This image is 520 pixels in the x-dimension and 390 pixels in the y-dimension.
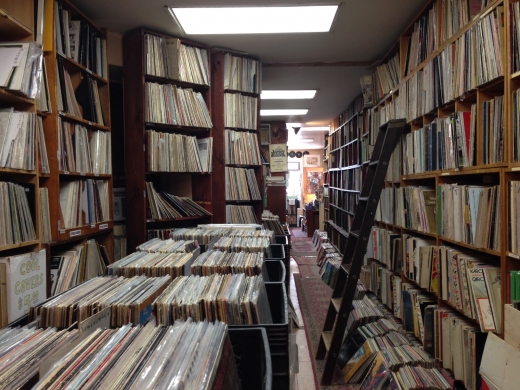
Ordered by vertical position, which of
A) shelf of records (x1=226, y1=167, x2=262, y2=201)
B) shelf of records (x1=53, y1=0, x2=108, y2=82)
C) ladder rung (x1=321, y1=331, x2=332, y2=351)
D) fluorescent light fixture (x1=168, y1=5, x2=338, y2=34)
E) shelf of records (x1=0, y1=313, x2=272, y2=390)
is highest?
fluorescent light fixture (x1=168, y1=5, x2=338, y2=34)

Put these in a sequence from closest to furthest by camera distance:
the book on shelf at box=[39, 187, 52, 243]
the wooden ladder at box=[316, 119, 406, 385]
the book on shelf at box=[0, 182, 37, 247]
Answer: the book on shelf at box=[0, 182, 37, 247] < the book on shelf at box=[39, 187, 52, 243] < the wooden ladder at box=[316, 119, 406, 385]

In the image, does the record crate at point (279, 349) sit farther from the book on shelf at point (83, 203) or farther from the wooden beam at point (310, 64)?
the wooden beam at point (310, 64)

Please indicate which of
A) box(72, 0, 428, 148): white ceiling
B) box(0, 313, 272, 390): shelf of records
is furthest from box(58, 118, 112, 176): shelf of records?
box(0, 313, 272, 390): shelf of records

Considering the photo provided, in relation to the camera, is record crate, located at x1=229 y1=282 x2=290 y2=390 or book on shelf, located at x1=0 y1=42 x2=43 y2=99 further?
book on shelf, located at x1=0 y1=42 x2=43 y2=99

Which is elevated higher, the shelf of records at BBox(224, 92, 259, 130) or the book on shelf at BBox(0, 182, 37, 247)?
the shelf of records at BBox(224, 92, 259, 130)

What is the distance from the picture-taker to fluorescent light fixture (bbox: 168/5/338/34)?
2.55 m

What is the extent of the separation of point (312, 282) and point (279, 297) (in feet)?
12.4

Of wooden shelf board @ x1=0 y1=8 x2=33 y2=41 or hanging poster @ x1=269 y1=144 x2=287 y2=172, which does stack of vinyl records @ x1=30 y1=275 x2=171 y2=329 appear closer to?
wooden shelf board @ x1=0 y1=8 x2=33 y2=41

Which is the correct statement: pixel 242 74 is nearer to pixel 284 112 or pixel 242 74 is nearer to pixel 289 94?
pixel 289 94

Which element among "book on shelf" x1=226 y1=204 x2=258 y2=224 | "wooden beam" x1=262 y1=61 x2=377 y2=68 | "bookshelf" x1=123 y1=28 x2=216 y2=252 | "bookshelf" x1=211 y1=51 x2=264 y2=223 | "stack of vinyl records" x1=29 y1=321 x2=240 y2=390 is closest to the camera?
"stack of vinyl records" x1=29 y1=321 x2=240 y2=390

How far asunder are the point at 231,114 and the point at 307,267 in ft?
10.2

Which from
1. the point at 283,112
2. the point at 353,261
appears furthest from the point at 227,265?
the point at 283,112

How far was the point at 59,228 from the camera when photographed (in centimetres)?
217

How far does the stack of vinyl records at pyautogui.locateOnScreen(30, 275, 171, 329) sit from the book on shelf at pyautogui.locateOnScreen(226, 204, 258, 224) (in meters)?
2.49
